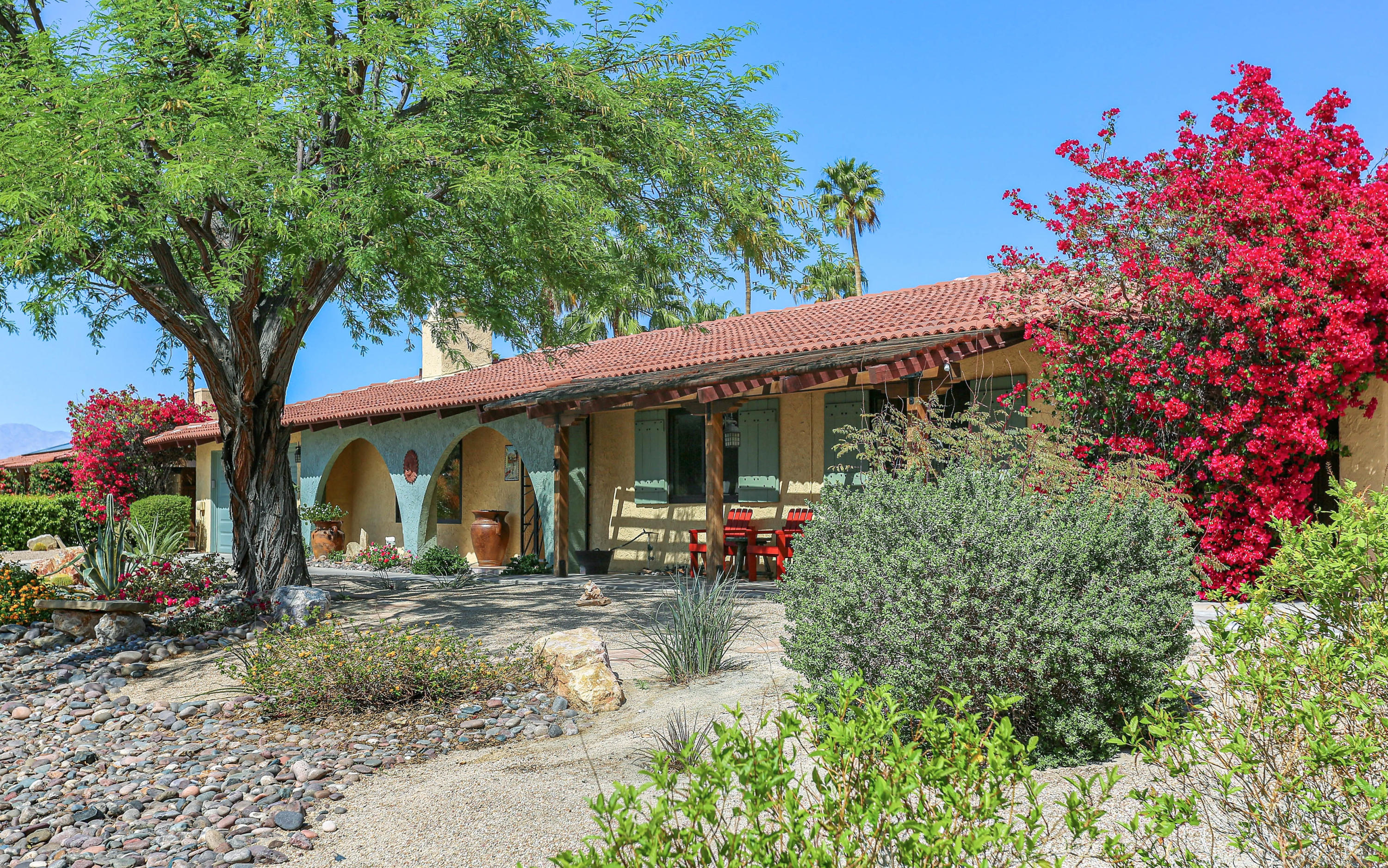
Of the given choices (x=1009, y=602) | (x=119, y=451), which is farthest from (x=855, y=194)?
(x=1009, y=602)

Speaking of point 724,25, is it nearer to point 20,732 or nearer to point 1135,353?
point 1135,353

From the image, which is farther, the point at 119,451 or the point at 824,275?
the point at 119,451

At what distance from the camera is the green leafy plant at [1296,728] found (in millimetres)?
2553

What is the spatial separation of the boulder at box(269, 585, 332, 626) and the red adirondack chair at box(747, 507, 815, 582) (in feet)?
15.9

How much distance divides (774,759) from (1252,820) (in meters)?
1.62

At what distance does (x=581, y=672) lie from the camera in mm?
6121

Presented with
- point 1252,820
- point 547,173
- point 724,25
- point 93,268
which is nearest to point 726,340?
point 724,25

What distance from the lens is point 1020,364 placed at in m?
10.8

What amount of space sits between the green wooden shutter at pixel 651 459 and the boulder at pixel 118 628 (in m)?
6.87

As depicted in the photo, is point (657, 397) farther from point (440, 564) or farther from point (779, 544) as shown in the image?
point (440, 564)

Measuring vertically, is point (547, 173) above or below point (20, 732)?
above

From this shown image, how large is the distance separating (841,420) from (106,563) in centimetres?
794

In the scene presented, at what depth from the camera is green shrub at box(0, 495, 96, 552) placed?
64.5 feet

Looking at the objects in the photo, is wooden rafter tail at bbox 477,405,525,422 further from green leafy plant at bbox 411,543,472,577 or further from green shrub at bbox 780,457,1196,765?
green shrub at bbox 780,457,1196,765
